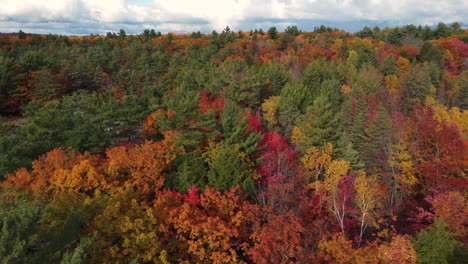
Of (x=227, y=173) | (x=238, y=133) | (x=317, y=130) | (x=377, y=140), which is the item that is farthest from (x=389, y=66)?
(x=227, y=173)

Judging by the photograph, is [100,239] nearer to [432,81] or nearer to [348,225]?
[348,225]

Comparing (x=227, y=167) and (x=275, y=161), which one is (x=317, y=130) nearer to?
(x=275, y=161)

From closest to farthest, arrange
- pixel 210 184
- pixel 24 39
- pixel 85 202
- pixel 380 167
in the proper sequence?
pixel 85 202 → pixel 210 184 → pixel 380 167 → pixel 24 39

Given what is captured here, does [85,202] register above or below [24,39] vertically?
below

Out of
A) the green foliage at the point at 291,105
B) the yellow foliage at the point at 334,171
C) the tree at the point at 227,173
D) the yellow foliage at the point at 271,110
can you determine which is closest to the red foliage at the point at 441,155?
the yellow foliage at the point at 334,171

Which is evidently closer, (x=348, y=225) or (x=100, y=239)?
(x=100, y=239)

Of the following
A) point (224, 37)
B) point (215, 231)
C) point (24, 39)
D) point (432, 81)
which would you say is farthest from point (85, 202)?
point (24, 39)
